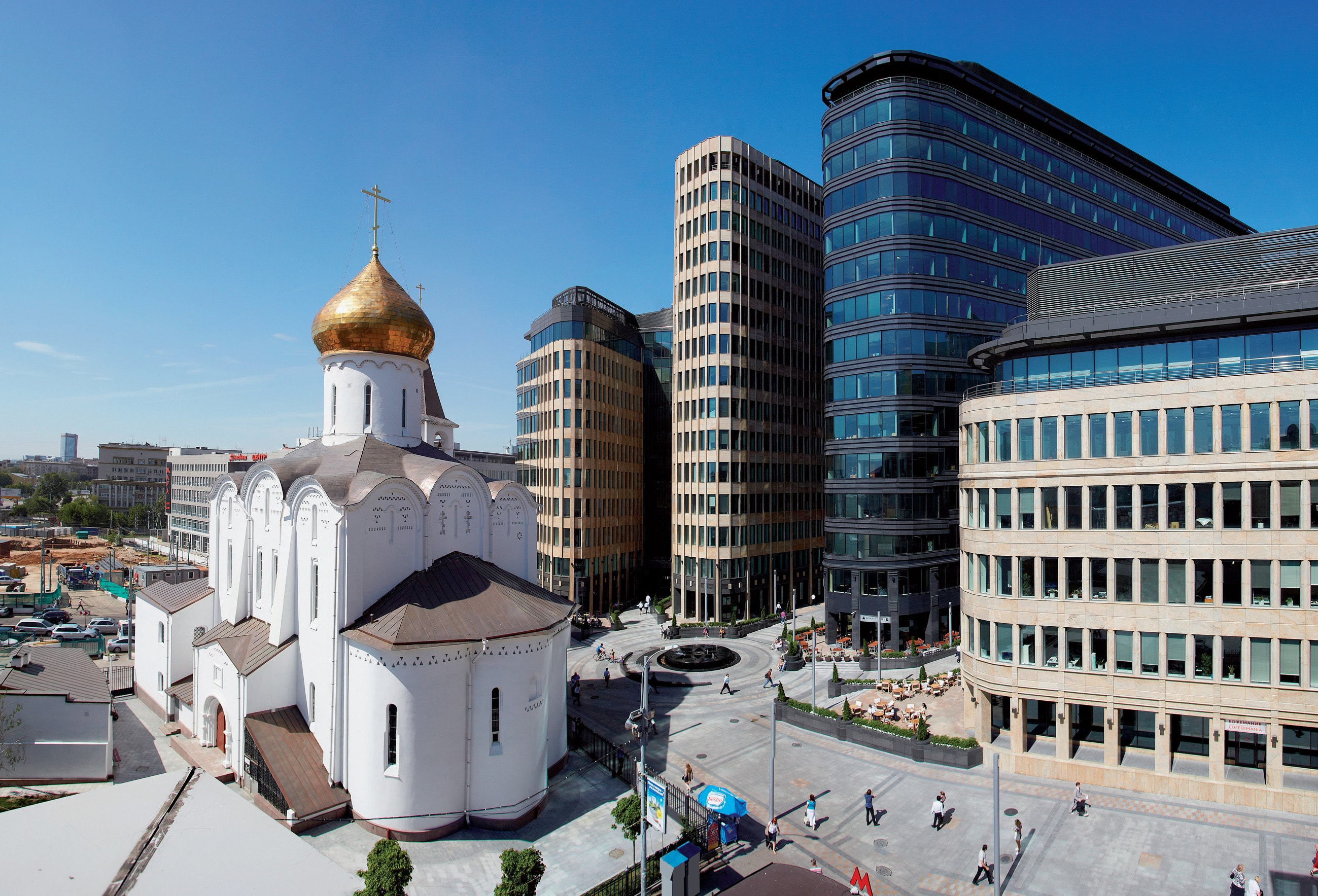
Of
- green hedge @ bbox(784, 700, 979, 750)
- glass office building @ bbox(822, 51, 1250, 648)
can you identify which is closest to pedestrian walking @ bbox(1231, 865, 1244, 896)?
green hedge @ bbox(784, 700, 979, 750)

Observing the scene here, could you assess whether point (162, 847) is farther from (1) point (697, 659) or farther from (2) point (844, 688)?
(1) point (697, 659)

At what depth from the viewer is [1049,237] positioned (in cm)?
5938

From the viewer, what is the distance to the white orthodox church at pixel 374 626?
85.8 ft

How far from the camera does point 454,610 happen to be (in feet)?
90.6

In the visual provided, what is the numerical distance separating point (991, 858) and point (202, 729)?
3473 centimetres

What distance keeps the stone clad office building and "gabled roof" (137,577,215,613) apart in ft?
137

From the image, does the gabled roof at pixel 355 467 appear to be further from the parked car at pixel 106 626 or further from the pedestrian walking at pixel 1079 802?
the parked car at pixel 106 626

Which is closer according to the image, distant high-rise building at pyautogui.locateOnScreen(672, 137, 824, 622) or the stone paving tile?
the stone paving tile

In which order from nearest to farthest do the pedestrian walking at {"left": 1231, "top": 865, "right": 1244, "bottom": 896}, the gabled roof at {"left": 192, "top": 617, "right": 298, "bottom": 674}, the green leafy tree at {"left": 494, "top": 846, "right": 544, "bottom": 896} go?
the green leafy tree at {"left": 494, "top": 846, "right": 544, "bottom": 896} < the pedestrian walking at {"left": 1231, "top": 865, "right": 1244, "bottom": 896} < the gabled roof at {"left": 192, "top": 617, "right": 298, "bottom": 674}

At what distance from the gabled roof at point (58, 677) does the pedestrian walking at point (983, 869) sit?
115 feet

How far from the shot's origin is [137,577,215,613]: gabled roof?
38.8 metres

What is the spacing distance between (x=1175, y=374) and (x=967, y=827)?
20772mm

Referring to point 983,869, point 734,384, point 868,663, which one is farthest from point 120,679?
point 734,384

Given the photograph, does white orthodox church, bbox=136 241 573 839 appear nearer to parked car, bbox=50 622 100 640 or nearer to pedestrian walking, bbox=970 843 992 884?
pedestrian walking, bbox=970 843 992 884
